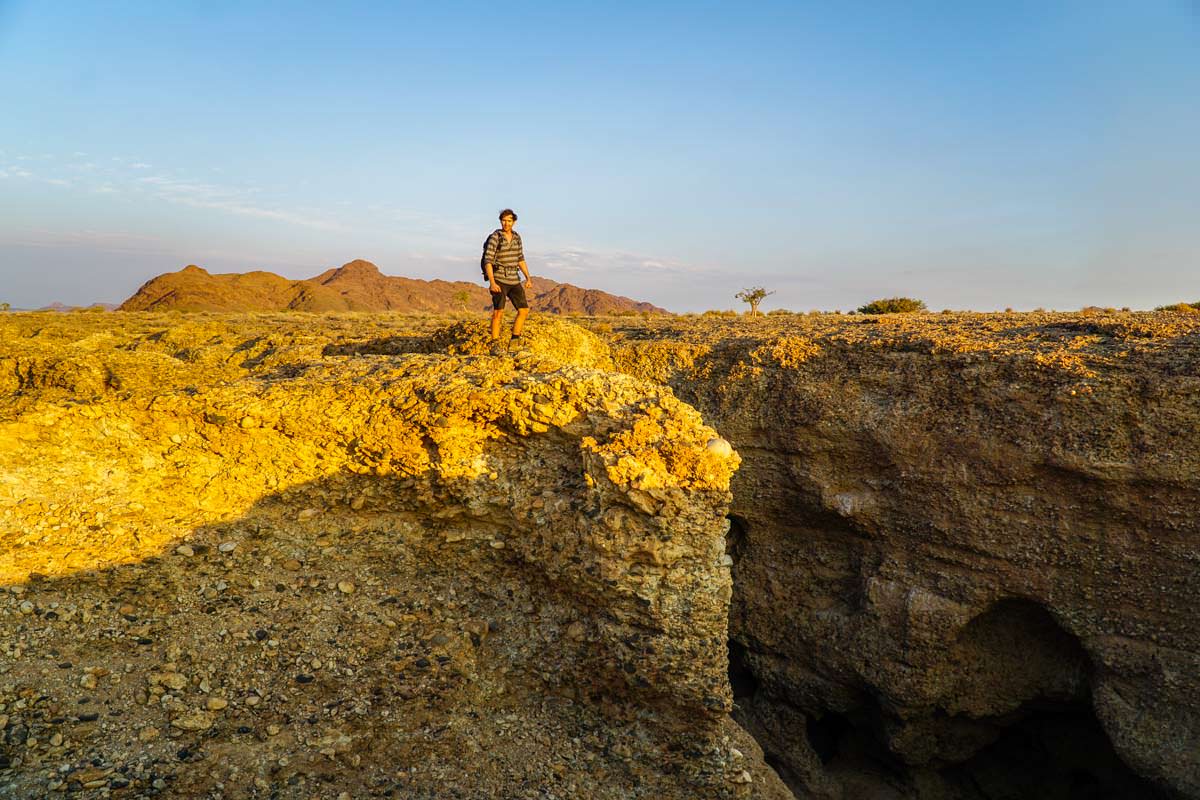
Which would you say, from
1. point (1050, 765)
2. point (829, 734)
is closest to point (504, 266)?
point (829, 734)

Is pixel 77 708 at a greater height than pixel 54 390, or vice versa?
pixel 54 390

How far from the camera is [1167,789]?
6.24 meters

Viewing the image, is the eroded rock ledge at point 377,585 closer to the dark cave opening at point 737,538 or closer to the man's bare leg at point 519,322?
the man's bare leg at point 519,322

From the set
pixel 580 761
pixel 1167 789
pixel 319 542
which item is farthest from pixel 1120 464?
pixel 319 542

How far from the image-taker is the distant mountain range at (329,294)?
4394 centimetres

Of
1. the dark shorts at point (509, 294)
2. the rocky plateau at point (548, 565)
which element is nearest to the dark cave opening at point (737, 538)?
the rocky plateau at point (548, 565)

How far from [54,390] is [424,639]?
444 centimetres

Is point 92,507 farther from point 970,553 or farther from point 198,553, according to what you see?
point 970,553

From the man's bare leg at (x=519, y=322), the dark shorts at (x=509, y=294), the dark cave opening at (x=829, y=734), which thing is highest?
Result: the dark shorts at (x=509, y=294)

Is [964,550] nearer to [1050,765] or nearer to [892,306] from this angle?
[1050,765]

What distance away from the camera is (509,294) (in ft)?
26.7

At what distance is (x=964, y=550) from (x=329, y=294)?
207ft

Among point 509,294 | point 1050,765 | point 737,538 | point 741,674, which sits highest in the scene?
point 509,294

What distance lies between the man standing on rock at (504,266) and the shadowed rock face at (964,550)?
2007 mm
